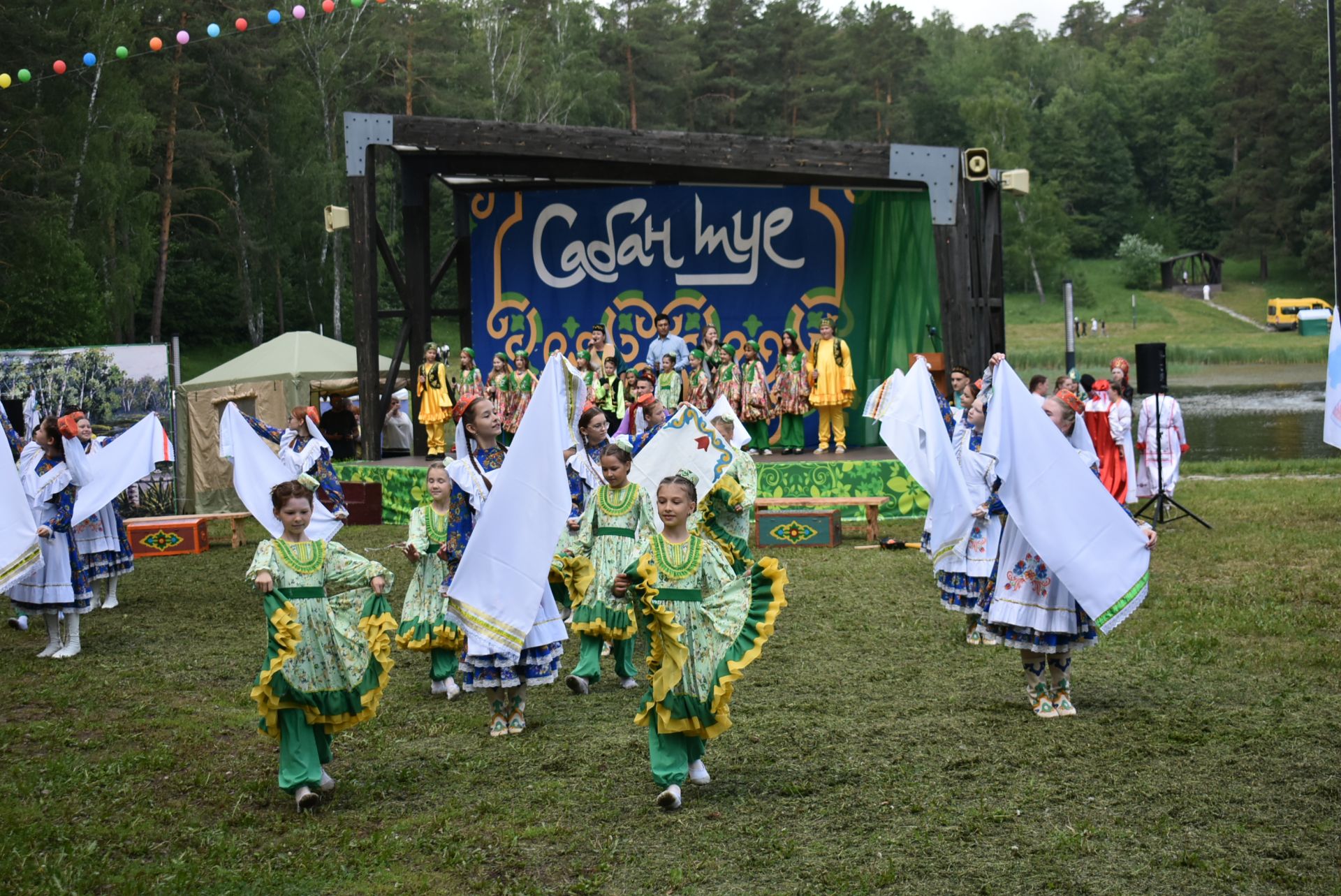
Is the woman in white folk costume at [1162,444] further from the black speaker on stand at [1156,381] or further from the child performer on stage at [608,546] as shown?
the child performer on stage at [608,546]

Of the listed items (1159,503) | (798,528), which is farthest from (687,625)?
(1159,503)

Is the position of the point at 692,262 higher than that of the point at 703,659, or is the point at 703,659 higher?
the point at 692,262

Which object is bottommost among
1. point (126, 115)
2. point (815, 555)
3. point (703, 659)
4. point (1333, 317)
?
point (815, 555)

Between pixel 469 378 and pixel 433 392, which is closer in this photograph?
pixel 433 392

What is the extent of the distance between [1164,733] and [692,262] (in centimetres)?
1406

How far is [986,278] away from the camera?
1591 cm

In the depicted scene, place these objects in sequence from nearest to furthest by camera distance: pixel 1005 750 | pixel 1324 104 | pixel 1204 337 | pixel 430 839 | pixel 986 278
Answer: pixel 430 839 → pixel 1005 750 → pixel 986 278 → pixel 1204 337 → pixel 1324 104

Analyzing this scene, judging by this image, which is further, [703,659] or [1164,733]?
[1164,733]

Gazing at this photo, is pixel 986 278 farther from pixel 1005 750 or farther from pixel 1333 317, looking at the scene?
pixel 1005 750

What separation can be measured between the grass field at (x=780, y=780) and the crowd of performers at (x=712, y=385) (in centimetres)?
847

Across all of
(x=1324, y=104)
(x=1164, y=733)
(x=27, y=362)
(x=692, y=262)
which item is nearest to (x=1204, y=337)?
(x=1324, y=104)

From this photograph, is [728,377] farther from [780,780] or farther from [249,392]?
[780,780]

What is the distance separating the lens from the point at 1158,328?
178 feet

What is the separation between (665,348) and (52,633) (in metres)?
10.3
